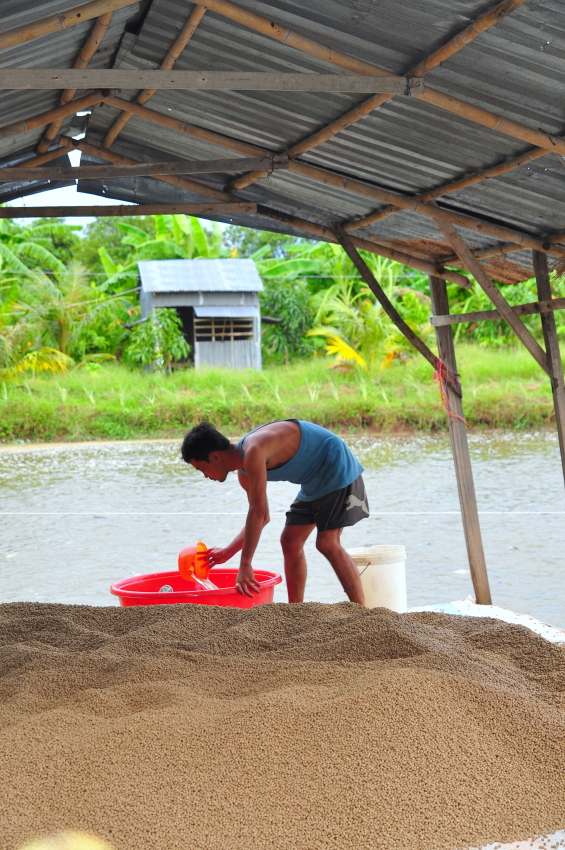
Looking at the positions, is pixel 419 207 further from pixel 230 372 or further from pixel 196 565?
pixel 230 372

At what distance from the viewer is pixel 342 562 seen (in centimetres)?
325

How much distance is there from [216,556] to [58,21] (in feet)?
6.46

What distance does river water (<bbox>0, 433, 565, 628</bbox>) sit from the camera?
5.36m

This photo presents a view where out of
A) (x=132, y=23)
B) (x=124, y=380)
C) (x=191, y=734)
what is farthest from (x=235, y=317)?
(x=191, y=734)

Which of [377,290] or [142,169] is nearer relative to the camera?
[142,169]

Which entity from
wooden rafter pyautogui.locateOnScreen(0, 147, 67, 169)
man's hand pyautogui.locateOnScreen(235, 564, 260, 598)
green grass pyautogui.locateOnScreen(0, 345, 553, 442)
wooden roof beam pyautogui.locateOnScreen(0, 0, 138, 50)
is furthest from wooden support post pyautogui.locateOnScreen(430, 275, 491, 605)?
green grass pyautogui.locateOnScreen(0, 345, 553, 442)

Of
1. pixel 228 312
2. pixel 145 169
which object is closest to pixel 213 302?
pixel 228 312

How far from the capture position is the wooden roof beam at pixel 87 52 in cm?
255

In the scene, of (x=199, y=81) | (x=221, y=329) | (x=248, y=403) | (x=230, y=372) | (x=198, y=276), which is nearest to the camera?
(x=199, y=81)

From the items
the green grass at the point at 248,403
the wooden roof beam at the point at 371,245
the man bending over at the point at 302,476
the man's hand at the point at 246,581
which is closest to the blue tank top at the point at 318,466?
the man bending over at the point at 302,476

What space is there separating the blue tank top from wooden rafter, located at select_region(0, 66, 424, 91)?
1.47 meters

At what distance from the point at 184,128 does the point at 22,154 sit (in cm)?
100

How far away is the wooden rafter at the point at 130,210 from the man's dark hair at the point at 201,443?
127 cm

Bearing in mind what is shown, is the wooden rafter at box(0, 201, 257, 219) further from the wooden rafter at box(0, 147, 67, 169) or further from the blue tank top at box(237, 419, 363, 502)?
the blue tank top at box(237, 419, 363, 502)
